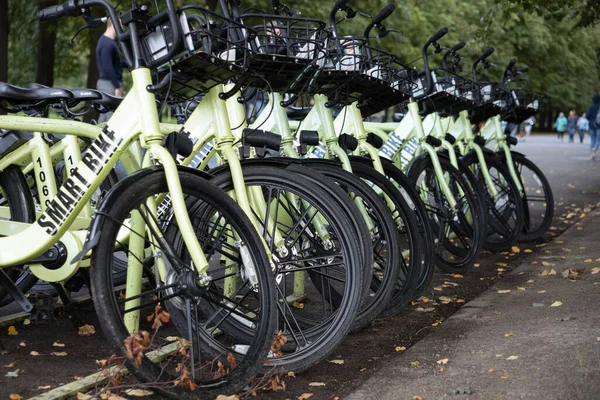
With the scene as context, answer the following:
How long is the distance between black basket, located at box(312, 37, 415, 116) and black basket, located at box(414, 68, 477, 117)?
3.20 feet

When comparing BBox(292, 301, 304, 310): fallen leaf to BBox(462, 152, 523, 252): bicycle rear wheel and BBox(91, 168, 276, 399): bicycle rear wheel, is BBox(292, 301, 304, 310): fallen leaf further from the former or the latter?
BBox(462, 152, 523, 252): bicycle rear wheel

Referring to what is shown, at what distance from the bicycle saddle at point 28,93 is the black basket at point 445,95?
2.78 meters

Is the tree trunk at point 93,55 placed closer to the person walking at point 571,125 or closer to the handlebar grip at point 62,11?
the handlebar grip at point 62,11

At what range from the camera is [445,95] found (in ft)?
23.3

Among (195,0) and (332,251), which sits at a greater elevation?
(195,0)

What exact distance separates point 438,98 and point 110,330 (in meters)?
4.35

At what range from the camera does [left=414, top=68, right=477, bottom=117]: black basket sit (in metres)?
6.91

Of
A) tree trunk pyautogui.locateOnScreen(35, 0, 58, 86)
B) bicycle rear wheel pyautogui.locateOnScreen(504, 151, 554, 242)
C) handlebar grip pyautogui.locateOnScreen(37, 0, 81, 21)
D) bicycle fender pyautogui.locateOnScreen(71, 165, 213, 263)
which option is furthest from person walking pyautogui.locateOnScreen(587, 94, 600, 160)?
bicycle fender pyautogui.locateOnScreen(71, 165, 213, 263)

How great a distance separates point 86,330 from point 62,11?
172 centimetres

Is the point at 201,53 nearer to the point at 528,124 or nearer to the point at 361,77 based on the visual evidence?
the point at 361,77

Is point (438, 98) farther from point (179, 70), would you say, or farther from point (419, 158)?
point (179, 70)

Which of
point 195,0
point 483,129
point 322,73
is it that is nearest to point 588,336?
point 322,73

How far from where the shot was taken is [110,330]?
127 inches

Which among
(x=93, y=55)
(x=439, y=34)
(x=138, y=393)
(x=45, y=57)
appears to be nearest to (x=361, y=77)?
(x=439, y=34)
